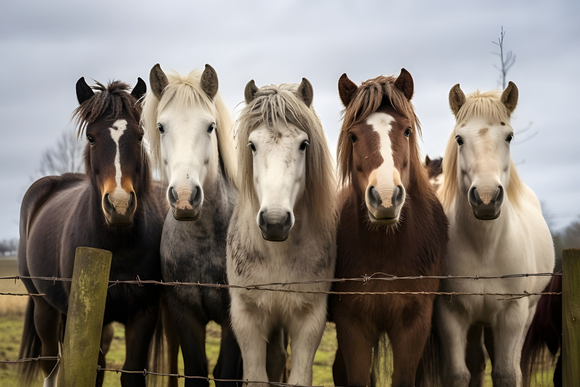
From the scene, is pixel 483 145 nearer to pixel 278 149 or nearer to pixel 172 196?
pixel 278 149

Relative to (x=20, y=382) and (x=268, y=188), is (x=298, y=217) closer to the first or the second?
(x=268, y=188)

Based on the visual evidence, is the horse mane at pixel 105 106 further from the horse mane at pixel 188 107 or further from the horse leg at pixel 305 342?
the horse leg at pixel 305 342

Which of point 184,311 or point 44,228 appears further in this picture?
point 44,228

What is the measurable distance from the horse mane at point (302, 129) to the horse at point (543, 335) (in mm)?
2628

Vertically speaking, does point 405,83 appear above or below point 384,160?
above

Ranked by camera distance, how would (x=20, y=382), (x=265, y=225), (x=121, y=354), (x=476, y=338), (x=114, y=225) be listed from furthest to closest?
(x=121, y=354) < (x=20, y=382) < (x=476, y=338) < (x=114, y=225) < (x=265, y=225)

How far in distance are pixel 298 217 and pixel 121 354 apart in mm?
9099

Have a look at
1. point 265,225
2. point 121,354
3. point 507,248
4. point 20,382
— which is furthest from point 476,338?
point 121,354

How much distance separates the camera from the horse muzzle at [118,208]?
375cm

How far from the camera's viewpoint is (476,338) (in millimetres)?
5070

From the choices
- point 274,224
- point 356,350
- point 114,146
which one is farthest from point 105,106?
point 356,350

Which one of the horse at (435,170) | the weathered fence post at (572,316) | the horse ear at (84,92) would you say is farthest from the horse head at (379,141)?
the horse at (435,170)

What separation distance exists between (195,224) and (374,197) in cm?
151

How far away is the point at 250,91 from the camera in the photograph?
3.82 metres
